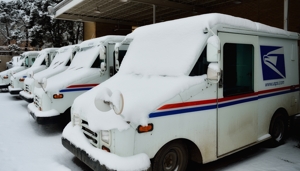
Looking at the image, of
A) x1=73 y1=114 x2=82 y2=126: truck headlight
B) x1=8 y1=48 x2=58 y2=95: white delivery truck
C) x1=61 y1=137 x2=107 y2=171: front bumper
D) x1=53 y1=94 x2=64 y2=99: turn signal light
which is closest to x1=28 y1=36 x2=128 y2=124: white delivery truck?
x1=53 y1=94 x2=64 y2=99: turn signal light

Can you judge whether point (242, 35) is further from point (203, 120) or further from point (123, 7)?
point (123, 7)

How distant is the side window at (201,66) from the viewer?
3.99 metres

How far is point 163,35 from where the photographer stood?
461 cm

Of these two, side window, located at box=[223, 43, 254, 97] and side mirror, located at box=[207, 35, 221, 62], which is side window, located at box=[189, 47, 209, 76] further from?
side window, located at box=[223, 43, 254, 97]

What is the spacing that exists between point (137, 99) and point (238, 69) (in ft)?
6.72

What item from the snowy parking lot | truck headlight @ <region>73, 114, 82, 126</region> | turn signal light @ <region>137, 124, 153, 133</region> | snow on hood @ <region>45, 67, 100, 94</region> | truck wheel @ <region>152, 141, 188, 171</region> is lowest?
the snowy parking lot

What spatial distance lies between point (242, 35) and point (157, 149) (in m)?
2.49

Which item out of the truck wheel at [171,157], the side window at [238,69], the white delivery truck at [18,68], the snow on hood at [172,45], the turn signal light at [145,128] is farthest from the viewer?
the white delivery truck at [18,68]

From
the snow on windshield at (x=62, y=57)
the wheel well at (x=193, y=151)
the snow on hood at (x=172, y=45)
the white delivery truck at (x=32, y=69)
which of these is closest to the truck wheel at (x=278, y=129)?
the snow on hood at (x=172, y=45)

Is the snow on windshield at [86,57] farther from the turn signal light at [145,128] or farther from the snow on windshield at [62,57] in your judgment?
the turn signal light at [145,128]

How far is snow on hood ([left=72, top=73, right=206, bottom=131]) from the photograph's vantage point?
3.38m

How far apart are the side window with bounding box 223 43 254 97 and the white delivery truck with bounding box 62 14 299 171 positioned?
0.02 meters

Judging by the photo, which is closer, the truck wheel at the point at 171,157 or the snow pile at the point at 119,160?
the snow pile at the point at 119,160

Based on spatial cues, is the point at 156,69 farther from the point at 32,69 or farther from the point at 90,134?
the point at 32,69
